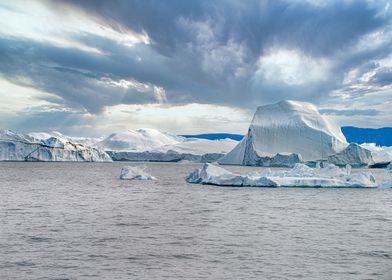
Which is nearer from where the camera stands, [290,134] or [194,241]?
[194,241]

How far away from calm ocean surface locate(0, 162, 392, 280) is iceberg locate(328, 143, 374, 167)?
59.1 meters

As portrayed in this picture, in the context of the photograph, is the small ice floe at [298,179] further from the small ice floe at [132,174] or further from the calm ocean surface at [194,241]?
the calm ocean surface at [194,241]

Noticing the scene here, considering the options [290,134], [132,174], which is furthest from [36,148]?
[132,174]

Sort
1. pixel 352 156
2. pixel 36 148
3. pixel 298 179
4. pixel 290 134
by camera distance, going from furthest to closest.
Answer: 1. pixel 36 148
2. pixel 290 134
3. pixel 352 156
4. pixel 298 179

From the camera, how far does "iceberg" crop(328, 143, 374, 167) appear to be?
82.8 meters

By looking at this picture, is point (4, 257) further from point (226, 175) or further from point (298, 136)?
point (298, 136)

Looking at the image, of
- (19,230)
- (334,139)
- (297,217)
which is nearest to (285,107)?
(334,139)

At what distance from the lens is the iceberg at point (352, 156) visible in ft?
272

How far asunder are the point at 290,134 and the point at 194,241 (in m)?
78.4

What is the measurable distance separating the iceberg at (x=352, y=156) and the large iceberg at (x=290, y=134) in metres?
1.20

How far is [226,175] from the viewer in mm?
41438

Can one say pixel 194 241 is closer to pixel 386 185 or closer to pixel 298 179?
pixel 298 179

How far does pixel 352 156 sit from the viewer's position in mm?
83625

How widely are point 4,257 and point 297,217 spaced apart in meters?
14.0
